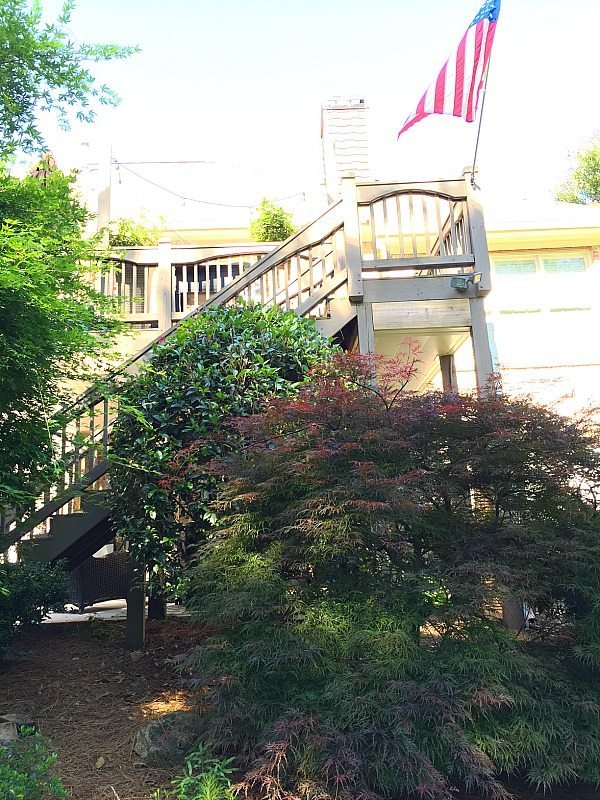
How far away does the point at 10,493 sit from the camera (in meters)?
4.24

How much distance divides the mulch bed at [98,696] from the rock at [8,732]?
26cm

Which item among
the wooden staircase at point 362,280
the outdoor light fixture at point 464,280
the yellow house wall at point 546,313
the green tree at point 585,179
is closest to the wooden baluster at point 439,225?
the wooden staircase at point 362,280

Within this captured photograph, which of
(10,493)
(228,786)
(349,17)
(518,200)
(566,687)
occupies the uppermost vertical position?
(349,17)

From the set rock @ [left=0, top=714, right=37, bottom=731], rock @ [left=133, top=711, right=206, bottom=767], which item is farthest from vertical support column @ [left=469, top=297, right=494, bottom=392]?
rock @ [left=0, top=714, right=37, bottom=731]

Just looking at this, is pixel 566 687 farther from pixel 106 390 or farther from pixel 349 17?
pixel 349 17

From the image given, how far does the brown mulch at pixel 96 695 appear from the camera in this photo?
11.8 ft

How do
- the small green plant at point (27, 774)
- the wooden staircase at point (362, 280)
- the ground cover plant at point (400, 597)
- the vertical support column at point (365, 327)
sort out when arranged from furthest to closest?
1. the vertical support column at point (365, 327)
2. the wooden staircase at point (362, 280)
3. the ground cover plant at point (400, 597)
4. the small green plant at point (27, 774)

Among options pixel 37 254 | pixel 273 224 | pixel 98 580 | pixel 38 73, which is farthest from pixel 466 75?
pixel 98 580

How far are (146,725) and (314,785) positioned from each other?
158 centimetres

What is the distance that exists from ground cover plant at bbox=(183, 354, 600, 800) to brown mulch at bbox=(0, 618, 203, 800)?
2.29 ft

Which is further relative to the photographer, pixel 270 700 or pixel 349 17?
pixel 349 17

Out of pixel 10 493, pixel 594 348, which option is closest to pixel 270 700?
pixel 10 493

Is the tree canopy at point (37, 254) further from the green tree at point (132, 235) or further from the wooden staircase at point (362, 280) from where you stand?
the green tree at point (132, 235)

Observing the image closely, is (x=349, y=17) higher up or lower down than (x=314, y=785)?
higher up
